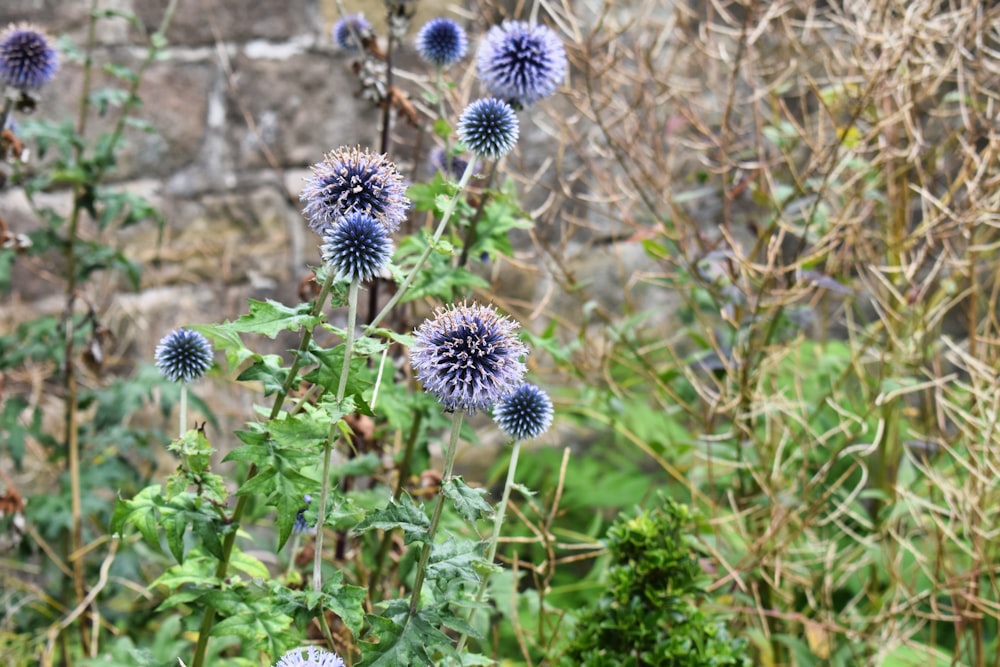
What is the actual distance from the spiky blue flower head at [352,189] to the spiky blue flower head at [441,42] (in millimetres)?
780

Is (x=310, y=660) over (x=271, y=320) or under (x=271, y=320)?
under

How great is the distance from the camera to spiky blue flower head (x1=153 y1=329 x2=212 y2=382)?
5.13 feet

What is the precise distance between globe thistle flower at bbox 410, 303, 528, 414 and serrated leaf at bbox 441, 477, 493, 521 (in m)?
0.11

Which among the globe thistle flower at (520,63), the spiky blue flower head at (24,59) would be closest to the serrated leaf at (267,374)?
the globe thistle flower at (520,63)

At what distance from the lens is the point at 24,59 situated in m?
2.18

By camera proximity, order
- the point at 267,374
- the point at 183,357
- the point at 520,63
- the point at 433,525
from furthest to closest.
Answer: the point at 520,63
the point at 183,357
the point at 267,374
the point at 433,525

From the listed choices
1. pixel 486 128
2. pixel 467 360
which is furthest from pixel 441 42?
pixel 467 360

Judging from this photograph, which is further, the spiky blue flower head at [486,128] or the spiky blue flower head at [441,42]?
the spiky blue flower head at [441,42]

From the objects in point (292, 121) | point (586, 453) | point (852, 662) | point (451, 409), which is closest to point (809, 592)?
point (852, 662)

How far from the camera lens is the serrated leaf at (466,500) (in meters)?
1.14

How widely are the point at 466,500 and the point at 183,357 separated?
667 millimetres

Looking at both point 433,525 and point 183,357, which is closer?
point 433,525

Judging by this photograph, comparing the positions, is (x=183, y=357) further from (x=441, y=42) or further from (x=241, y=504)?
(x=441, y=42)

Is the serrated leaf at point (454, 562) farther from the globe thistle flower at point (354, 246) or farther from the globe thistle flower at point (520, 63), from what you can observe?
the globe thistle flower at point (520, 63)
